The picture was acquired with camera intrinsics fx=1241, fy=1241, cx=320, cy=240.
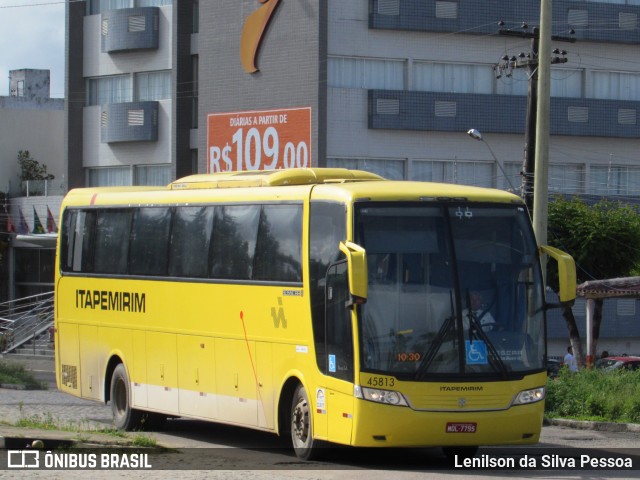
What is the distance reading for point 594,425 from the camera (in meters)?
20.4

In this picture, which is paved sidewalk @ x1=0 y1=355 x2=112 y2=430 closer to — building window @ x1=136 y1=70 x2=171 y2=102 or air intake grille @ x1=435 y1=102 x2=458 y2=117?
air intake grille @ x1=435 y1=102 x2=458 y2=117

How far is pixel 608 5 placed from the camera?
1815 inches

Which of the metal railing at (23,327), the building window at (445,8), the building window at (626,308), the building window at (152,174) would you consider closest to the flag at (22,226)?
the metal railing at (23,327)

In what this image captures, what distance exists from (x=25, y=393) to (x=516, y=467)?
15372 millimetres

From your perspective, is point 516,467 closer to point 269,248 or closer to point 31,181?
point 269,248

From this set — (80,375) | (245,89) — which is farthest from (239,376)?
(245,89)

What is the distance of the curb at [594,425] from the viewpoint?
1989 centimetres

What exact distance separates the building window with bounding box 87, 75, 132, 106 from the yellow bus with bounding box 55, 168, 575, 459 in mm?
34425

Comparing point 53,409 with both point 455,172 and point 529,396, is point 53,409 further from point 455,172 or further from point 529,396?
point 455,172

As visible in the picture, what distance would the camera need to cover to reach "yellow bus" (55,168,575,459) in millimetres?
13391

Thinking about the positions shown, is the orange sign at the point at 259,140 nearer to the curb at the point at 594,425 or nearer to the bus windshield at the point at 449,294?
the curb at the point at 594,425

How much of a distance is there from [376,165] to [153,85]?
1136 centimetres

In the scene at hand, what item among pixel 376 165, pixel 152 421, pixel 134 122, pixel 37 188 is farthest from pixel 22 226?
pixel 152 421

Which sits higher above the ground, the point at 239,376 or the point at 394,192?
the point at 394,192
